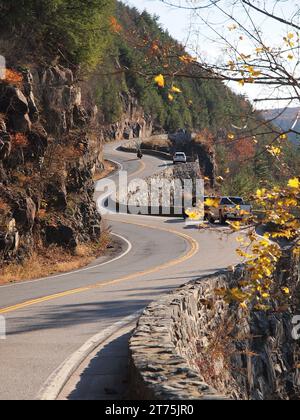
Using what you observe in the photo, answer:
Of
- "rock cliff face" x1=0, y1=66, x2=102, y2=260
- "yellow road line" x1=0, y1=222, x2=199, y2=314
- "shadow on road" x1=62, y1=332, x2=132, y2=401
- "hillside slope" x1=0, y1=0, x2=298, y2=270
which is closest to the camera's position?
"shadow on road" x1=62, y1=332, x2=132, y2=401

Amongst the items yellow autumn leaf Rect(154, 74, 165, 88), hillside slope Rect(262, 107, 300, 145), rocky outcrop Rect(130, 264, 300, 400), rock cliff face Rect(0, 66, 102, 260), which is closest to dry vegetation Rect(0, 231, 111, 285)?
rock cliff face Rect(0, 66, 102, 260)

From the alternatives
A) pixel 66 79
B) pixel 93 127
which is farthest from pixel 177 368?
pixel 93 127

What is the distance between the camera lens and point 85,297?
15266 mm

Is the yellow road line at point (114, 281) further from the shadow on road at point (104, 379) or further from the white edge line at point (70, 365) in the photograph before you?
the shadow on road at point (104, 379)

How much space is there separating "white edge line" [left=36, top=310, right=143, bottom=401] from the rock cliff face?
10903 millimetres

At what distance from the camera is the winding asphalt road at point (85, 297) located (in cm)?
866

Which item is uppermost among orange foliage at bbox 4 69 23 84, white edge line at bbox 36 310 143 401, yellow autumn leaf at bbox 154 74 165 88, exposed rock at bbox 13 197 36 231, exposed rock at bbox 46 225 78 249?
orange foliage at bbox 4 69 23 84

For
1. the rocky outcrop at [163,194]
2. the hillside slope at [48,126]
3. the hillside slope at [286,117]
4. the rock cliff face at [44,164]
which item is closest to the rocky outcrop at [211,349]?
the hillside slope at [286,117]

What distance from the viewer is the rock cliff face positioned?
895 inches

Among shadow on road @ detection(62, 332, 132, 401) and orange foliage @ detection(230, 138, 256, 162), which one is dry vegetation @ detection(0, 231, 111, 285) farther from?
orange foliage @ detection(230, 138, 256, 162)

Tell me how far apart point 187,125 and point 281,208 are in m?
131

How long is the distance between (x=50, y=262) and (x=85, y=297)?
8.45 m

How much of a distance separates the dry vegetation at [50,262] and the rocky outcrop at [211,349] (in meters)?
8.54
